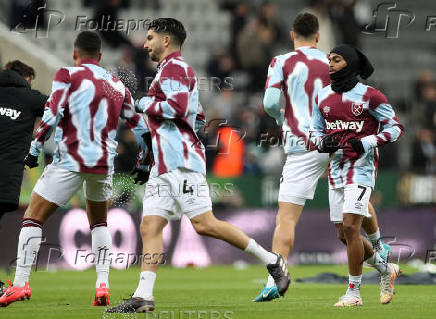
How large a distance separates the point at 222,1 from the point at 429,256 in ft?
32.5

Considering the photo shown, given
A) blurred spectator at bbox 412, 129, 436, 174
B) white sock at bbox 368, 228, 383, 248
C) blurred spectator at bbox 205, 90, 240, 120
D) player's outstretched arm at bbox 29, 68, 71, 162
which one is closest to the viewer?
player's outstretched arm at bbox 29, 68, 71, 162

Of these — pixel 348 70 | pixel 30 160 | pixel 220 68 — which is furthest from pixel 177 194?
pixel 220 68

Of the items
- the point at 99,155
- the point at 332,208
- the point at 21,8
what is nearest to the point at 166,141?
the point at 99,155

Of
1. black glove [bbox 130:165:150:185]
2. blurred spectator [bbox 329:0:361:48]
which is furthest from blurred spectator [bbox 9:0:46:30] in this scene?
black glove [bbox 130:165:150:185]

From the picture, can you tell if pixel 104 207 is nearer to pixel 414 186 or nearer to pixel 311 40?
pixel 311 40

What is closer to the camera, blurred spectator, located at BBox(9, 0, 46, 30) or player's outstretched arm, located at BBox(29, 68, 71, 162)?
player's outstretched arm, located at BBox(29, 68, 71, 162)

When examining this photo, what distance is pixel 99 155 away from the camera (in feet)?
29.7

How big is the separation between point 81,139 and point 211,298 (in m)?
2.34

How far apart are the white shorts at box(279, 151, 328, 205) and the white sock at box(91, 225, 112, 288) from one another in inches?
67.6

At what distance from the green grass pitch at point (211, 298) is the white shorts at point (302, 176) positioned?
1.01 metres

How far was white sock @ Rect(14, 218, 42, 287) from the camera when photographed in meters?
9.23

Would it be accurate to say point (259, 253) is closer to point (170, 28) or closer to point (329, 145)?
point (329, 145)

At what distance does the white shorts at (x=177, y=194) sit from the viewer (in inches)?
323

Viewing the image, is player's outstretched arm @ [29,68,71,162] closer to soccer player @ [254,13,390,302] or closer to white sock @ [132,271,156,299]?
white sock @ [132,271,156,299]
